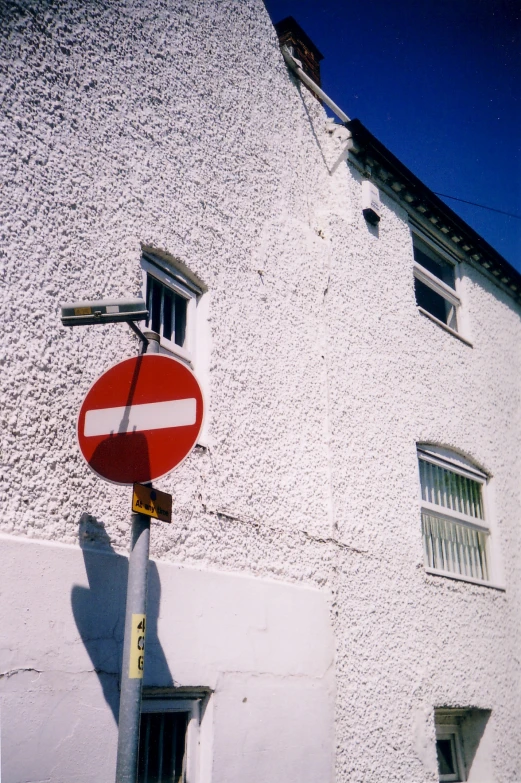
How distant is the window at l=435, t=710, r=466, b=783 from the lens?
6312 millimetres

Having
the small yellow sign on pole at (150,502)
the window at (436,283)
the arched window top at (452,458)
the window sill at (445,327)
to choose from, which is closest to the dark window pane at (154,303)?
the small yellow sign on pole at (150,502)

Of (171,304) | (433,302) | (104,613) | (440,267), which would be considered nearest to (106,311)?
(104,613)

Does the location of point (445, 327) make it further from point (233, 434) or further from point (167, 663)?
point (167, 663)

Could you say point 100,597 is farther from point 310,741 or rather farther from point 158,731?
point 310,741

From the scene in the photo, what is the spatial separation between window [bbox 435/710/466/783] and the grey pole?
4735mm

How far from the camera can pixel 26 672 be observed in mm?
3023

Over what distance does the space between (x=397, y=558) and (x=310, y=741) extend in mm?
1820

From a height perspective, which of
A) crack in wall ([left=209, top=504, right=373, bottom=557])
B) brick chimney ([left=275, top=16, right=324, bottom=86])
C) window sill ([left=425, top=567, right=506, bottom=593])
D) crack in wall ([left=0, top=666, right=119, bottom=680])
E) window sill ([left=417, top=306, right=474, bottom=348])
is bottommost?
crack in wall ([left=0, top=666, right=119, bottom=680])

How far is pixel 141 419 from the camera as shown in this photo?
9.14ft

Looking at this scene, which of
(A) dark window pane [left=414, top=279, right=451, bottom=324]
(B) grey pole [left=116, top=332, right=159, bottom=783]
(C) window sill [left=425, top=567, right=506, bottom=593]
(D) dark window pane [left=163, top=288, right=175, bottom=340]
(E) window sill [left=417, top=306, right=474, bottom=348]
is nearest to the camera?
(B) grey pole [left=116, top=332, right=159, bottom=783]

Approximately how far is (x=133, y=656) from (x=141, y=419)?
0.91 meters

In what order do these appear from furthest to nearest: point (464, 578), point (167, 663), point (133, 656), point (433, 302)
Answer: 1. point (433, 302)
2. point (464, 578)
3. point (167, 663)
4. point (133, 656)

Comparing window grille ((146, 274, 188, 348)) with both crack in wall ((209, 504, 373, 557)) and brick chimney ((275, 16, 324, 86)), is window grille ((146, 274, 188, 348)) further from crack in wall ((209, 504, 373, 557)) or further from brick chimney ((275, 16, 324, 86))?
brick chimney ((275, 16, 324, 86))

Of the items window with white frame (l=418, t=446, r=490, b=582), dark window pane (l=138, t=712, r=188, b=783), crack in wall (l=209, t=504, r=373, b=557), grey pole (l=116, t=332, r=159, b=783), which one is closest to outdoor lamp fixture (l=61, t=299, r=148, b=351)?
grey pole (l=116, t=332, r=159, b=783)
